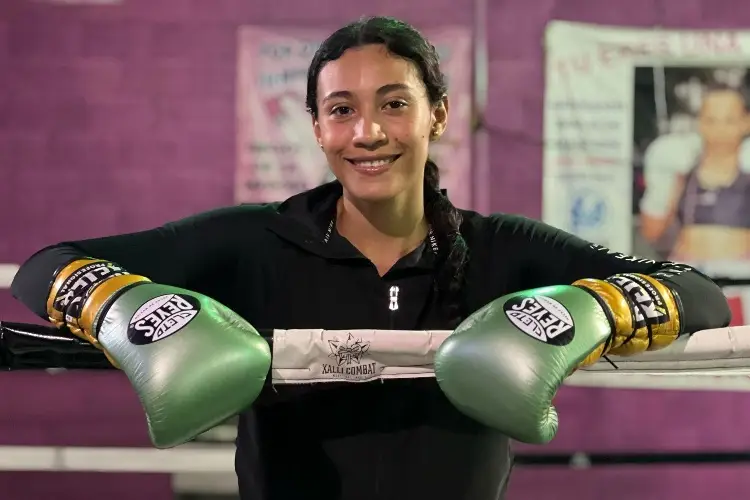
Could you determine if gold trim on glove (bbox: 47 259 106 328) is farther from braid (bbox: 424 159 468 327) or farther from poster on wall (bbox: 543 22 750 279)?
poster on wall (bbox: 543 22 750 279)

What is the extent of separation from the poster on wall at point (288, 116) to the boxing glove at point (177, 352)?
0.95m

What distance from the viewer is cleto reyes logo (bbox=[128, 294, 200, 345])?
683mm

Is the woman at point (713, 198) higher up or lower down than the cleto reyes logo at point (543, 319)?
higher up

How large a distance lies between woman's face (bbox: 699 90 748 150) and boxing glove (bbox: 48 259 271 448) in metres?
1.36

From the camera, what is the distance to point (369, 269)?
3.07 ft

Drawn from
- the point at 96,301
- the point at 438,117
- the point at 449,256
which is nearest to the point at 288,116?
the point at 438,117

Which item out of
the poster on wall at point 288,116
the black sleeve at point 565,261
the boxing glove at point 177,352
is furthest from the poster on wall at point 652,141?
the boxing glove at point 177,352

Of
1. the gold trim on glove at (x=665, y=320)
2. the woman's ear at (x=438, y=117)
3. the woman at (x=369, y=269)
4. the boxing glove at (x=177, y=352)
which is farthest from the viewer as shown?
the woman's ear at (x=438, y=117)

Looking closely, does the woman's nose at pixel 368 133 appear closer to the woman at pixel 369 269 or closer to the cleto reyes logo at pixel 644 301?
the woman at pixel 369 269

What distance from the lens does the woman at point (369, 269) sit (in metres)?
0.87

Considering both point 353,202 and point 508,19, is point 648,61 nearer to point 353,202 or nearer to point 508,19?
point 508,19

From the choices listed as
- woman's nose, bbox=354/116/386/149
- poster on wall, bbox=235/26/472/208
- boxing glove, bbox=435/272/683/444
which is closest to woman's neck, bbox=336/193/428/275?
woman's nose, bbox=354/116/386/149

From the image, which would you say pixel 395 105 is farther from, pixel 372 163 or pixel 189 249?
pixel 189 249

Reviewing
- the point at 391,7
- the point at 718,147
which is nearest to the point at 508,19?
the point at 391,7
